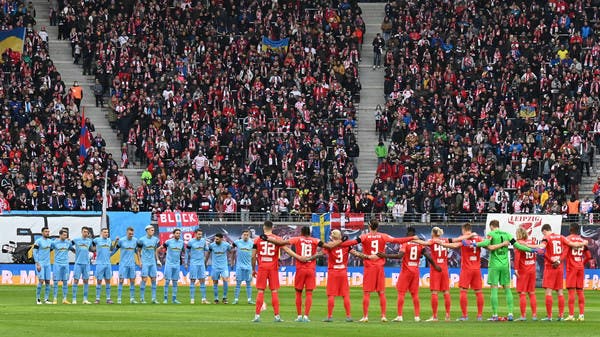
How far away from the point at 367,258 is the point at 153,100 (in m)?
37.3

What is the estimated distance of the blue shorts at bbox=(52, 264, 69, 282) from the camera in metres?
47.8

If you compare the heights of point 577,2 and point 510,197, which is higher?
point 577,2

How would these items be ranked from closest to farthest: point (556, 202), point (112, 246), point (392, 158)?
point (112, 246) → point (556, 202) → point (392, 158)

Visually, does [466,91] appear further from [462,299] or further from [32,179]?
[462,299]

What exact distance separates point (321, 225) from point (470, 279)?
25.0 metres

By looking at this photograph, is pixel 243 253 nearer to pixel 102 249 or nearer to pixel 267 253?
pixel 102 249

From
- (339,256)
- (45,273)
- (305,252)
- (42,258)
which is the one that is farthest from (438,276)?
(45,273)

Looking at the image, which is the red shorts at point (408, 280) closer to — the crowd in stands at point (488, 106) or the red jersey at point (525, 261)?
the red jersey at point (525, 261)

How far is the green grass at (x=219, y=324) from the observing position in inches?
1313

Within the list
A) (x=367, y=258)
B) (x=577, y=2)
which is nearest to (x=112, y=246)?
(x=367, y=258)

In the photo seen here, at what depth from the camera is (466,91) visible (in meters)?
73.1

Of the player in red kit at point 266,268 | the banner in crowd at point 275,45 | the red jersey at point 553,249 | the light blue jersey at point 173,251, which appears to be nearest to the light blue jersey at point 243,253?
the light blue jersey at point 173,251

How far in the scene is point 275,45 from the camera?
76750mm

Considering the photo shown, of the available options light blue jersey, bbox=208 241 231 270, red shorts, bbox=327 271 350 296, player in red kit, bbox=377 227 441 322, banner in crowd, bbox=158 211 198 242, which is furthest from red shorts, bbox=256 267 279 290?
banner in crowd, bbox=158 211 198 242
